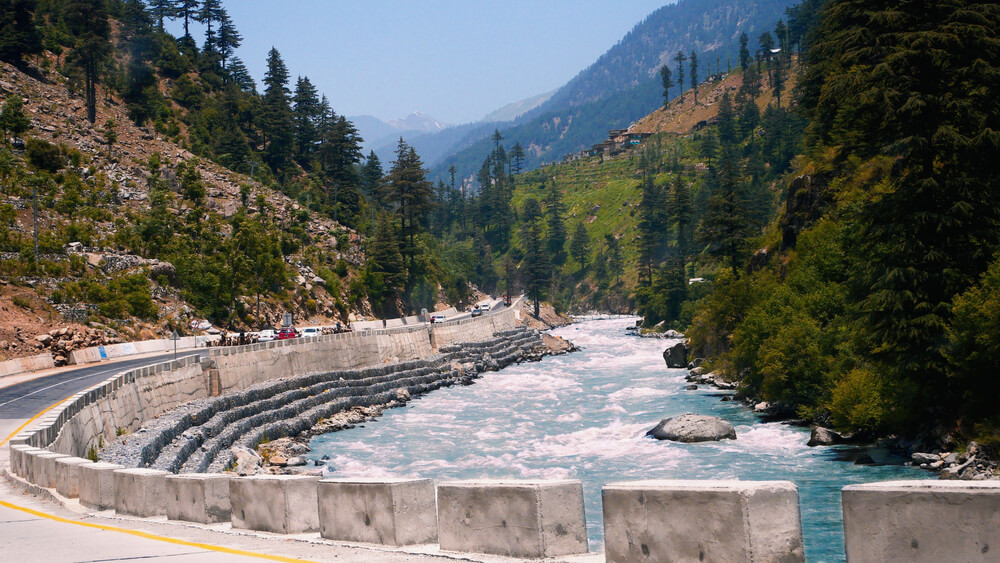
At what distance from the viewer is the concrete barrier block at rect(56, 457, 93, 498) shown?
49.5ft

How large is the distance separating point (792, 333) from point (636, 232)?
14612cm

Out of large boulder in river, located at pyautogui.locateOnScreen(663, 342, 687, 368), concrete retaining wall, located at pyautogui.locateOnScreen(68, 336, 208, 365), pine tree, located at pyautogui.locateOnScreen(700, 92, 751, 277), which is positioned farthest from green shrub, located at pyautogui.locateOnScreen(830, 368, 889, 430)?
concrete retaining wall, located at pyautogui.locateOnScreen(68, 336, 208, 365)

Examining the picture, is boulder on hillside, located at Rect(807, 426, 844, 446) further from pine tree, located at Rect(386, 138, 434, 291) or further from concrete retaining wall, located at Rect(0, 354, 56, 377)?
pine tree, located at Rect(386, 138, 434, 291)

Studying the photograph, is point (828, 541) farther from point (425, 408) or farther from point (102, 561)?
point (425, 408)

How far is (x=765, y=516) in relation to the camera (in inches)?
252

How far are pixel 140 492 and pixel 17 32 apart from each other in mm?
98960

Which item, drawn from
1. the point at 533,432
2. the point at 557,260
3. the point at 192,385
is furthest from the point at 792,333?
the point at 557,260

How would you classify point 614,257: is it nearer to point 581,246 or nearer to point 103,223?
point 581,246

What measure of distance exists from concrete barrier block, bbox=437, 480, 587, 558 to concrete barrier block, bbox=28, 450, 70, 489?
38.4 feet

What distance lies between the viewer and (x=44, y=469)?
1620 centimetres

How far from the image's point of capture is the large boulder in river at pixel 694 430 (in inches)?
1234

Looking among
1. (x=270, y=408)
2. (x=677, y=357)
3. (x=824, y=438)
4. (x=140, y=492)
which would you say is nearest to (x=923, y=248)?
(x=824, y=438)

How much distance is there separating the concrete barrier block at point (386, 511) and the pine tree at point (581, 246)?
17930 centimetres

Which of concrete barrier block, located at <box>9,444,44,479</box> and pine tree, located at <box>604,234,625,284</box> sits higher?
pine tree, located at <box>604,234,625,284</box>
